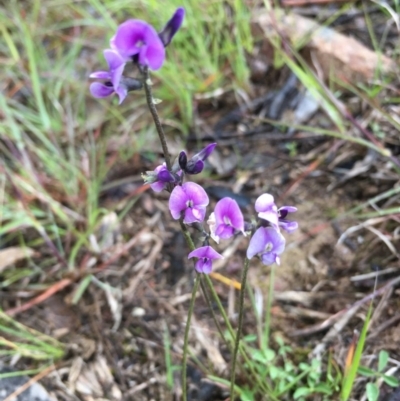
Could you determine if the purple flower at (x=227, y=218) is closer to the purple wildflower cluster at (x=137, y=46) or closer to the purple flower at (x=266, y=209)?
the purple flower at (x=266, y=209)

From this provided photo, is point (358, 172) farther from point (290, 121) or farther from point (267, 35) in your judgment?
point (267, 35)

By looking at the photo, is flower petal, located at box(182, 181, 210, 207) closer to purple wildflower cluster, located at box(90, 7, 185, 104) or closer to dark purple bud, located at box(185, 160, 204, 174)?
dark purple bud, located at box(185, 160, 204, 174)

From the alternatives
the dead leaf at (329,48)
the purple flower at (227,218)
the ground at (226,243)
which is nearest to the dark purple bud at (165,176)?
the purple flower at (227,218)

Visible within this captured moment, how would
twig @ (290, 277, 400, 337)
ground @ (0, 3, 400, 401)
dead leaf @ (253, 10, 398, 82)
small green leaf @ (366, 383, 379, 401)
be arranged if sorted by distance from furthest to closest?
1. dead leaf @ (253, 10, 398, 82)
2. ground @ (0, 3, 400, 401)
3. twig @ (290, 277, 400, 337)
4. small green leaf @ (366, 383, 379, 401)

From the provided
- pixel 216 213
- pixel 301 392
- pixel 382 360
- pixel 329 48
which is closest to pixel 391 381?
pixel 382 360

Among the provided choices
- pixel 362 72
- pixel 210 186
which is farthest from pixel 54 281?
pixel 362 72

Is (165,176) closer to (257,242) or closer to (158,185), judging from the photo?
(158,185)

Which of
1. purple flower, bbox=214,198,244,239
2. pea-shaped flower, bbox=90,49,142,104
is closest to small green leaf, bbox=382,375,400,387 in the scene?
purple flower, bbox=214,198,244,239
